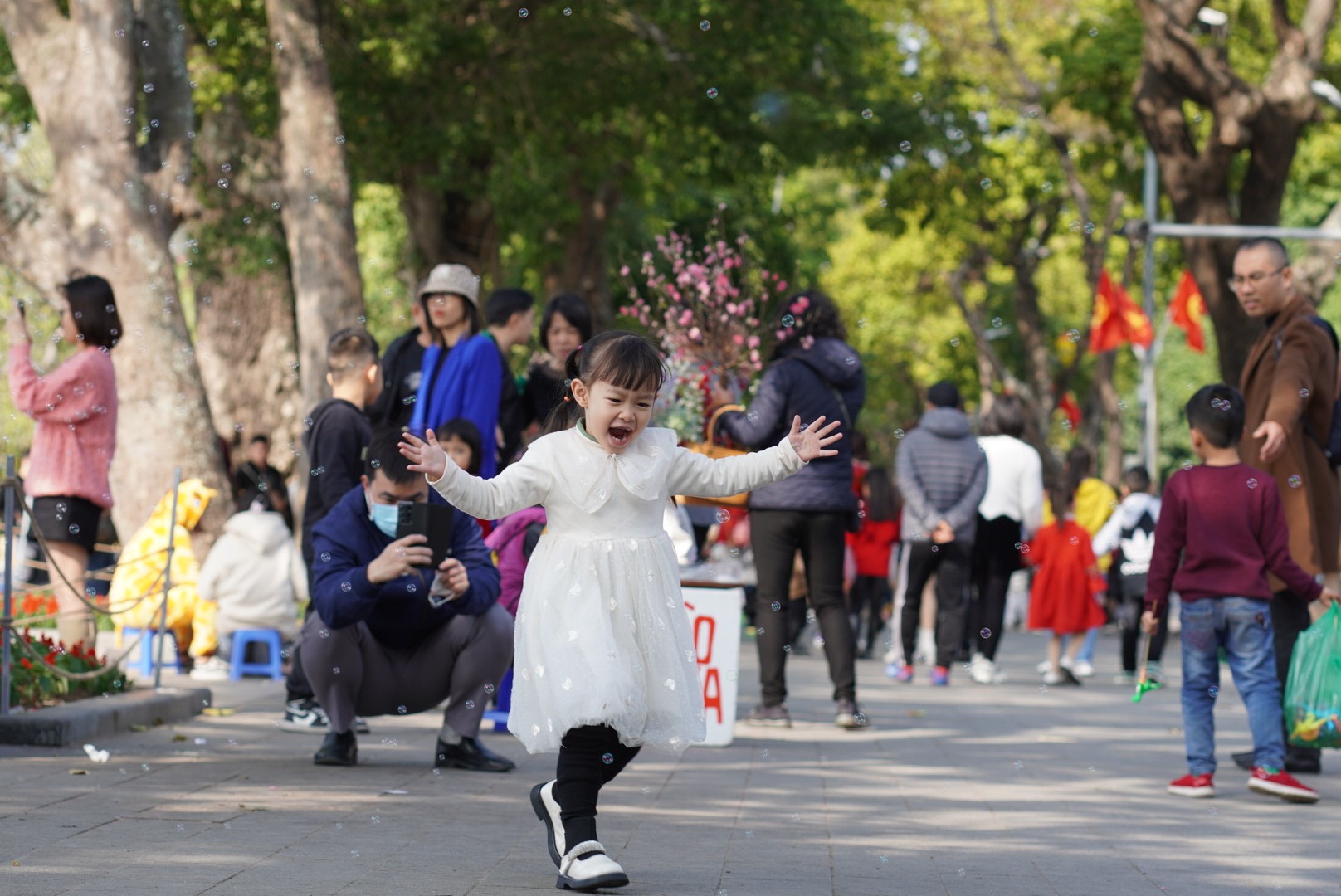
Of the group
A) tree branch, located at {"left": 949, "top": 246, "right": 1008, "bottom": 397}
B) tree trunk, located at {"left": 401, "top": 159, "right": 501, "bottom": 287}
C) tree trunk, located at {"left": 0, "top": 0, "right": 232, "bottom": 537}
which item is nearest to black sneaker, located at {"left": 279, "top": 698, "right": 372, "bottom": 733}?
tree trunk, located at {"left": 0, "top": 0, "right": 232, "bottom": 537}

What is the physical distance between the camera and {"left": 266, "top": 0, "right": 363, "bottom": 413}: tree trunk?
15.1 m

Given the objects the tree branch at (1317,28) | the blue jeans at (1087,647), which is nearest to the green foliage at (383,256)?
the tree branch at (1317,28)

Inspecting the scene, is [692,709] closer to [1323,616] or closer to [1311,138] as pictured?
[1323,616]

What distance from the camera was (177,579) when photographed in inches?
490

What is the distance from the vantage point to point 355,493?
7.40 meters

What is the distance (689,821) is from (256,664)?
6547 millimetres

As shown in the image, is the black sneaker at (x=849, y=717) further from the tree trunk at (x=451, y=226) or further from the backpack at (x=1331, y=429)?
the tree trunk at (x=451, y=226)

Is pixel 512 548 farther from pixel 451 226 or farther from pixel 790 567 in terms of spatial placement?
pixel 451 226

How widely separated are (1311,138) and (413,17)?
1570 centimetres

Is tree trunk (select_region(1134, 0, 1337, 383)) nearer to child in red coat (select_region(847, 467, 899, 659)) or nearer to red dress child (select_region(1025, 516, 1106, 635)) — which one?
child in red coat (select_region(847, 467, 899, 659))

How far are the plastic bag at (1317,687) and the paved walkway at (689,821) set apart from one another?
0.89 ft

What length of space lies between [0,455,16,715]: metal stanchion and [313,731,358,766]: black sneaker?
133 cm

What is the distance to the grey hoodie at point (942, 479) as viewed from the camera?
1345cm

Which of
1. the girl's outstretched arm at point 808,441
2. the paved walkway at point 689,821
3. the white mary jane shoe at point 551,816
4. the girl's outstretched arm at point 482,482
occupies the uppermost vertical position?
the girl's outstretched arm at point 808,441
